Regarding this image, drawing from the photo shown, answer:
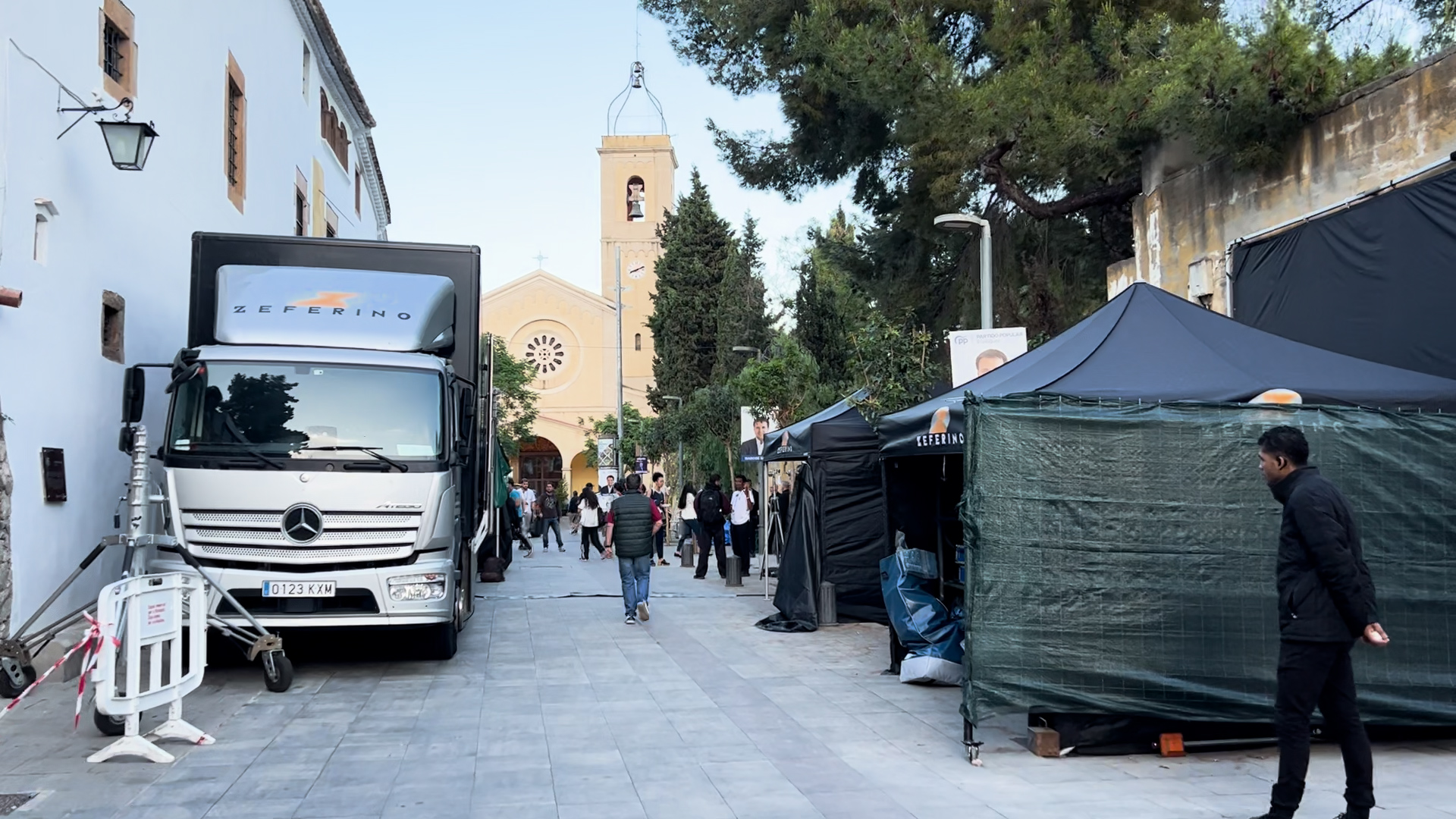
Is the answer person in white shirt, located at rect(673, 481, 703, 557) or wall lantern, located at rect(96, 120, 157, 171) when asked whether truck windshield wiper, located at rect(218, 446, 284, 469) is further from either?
person in white shirt, located at rect(673, 481, 703, 557)

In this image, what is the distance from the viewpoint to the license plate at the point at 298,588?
9.25 meters

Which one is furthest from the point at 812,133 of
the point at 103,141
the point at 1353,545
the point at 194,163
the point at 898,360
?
the point at 1353,545

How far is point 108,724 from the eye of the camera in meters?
7.39

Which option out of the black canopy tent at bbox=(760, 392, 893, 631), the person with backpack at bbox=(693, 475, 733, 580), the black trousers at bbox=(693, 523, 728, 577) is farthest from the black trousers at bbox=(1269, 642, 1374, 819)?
the person with backpack at bbox=(693, 475, 733, 580)

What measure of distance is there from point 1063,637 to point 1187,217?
8453 millimetres

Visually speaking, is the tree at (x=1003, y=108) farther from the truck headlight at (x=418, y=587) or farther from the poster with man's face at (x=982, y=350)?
the truck headlight at (x=418, y=587)

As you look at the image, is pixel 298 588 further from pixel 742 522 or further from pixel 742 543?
pixel 742 543

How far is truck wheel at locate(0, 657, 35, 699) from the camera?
837 centimetres

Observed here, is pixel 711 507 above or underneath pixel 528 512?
above

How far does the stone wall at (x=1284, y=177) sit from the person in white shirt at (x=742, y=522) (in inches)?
258

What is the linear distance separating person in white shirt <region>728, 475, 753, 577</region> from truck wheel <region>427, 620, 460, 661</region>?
8.37 m

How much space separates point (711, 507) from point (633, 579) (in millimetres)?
6453

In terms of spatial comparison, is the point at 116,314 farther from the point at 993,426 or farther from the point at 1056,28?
the point at 1056,28

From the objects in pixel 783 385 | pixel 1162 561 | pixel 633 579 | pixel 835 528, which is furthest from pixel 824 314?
pixel 1162 561
